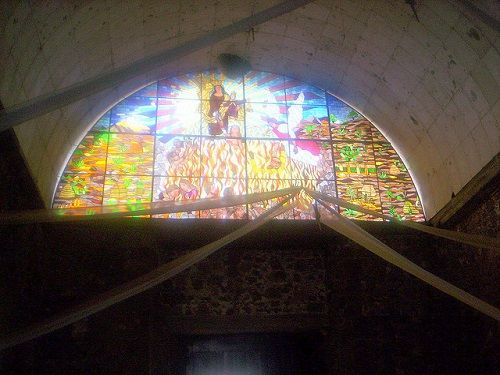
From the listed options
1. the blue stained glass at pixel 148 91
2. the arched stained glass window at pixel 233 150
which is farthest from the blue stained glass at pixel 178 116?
the blue stained glass at pixel 148 91

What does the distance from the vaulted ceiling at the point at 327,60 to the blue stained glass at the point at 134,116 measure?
0.46 ft

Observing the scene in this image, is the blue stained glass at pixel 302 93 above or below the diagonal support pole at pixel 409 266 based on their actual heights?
above

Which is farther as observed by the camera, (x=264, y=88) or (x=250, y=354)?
(x=264, y=88)

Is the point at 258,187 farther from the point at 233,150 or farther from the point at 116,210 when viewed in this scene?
the point at 116,210

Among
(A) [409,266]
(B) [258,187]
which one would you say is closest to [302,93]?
(B) [258,187]

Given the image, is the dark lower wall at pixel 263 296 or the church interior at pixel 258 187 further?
the dark lower wall at pixel 263 296

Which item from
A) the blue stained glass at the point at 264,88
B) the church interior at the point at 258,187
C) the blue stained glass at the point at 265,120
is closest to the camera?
the church interior at the point at 258,187

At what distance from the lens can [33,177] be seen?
3.83 metres


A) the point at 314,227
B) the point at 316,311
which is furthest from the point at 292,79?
the point at 316,311

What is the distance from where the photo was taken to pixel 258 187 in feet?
16.0

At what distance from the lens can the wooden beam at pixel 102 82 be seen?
7.03 feet

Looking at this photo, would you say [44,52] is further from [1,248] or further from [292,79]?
[292,79]

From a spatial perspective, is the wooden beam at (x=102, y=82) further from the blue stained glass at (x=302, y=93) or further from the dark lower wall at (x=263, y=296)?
the blue stained glass at (x=302, y=93)

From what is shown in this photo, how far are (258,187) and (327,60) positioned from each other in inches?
60.8
